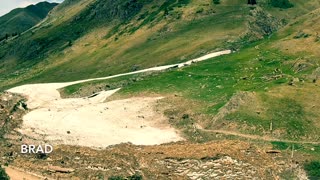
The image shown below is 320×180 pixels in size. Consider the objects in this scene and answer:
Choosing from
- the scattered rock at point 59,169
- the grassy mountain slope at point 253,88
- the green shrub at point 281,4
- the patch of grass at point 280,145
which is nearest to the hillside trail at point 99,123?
the grassy mountain slope at point 253,88

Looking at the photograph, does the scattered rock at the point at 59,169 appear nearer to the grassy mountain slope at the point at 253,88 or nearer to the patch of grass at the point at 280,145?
the grassy mountain slope at the point at 253,88

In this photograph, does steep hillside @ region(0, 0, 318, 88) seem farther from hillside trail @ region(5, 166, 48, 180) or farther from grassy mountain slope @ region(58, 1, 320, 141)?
hillside trail @ region(5, 166, 48, 180)

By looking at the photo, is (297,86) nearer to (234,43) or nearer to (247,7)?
(234,43)

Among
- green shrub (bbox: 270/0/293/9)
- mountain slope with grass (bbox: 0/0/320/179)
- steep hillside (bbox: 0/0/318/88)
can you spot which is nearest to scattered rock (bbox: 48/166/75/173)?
mountain slope with grass (bbox: 0/0/320/179)

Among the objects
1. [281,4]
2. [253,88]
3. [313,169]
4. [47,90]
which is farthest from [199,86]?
[281,4]

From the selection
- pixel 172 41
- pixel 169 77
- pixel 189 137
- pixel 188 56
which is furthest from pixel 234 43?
pixel 189 137

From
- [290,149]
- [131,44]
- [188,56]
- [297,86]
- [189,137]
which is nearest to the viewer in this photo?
[290,149]

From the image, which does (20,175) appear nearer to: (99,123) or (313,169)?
(99,123)
